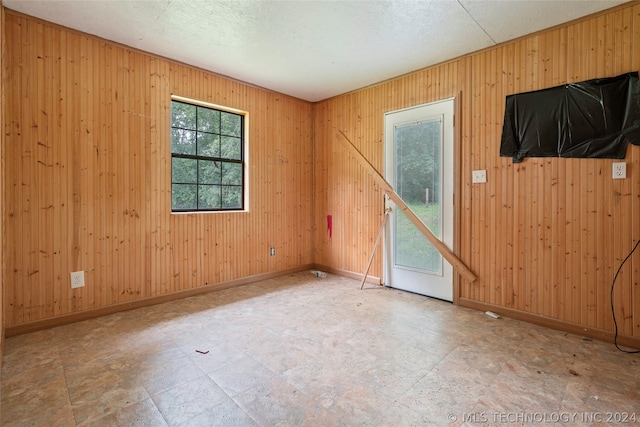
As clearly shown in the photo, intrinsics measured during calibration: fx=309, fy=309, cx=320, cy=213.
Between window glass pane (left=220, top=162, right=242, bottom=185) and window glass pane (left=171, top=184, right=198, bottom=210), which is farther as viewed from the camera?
window glass pane (left=220, top=162, right=242, bottom=185)

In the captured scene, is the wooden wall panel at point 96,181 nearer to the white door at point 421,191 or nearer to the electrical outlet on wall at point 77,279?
the electrical outlet on wall at point 77,279

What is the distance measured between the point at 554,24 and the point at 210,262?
4278mm

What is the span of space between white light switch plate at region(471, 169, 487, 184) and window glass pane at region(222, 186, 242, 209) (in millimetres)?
2891

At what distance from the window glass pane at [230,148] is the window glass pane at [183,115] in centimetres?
43

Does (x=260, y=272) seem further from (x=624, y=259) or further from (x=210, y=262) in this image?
(x=624, y=259)

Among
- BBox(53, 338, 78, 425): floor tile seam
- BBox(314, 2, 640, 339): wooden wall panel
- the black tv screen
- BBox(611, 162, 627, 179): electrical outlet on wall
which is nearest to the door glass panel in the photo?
BBox(314, 2, 640, 339): wooden wall panel

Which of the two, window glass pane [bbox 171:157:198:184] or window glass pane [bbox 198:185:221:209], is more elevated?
window glass pane [bbox 171:157:198:184]

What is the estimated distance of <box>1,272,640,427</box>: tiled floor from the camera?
168cm

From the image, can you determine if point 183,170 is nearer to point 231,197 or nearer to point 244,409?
point 231,197

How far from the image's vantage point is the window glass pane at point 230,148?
13.2ft

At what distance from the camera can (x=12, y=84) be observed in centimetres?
259

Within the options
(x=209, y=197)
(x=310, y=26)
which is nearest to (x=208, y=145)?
(x=209, y=197)

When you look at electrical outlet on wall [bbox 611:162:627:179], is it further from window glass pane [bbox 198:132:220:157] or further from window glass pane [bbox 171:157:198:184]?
window glass pane [bbox 171:157:198:184]

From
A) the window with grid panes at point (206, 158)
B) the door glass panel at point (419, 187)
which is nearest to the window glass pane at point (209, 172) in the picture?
the window with grid panes at point (206, 158)
